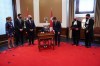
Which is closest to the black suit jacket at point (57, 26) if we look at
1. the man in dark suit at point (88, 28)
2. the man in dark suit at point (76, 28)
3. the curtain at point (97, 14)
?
the man in dark suit at point (76, 28)

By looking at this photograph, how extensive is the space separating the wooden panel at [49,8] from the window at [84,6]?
3.40 ft

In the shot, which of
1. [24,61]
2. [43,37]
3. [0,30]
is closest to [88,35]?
[43,37]

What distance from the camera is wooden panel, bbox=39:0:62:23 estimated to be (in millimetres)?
8336

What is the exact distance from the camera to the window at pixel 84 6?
7894mm

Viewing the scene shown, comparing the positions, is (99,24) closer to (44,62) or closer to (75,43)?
(75,43)

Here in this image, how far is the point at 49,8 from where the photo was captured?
28.4 feet

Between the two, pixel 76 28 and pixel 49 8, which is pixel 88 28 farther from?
pixel 49 8

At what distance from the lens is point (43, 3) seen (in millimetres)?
8820

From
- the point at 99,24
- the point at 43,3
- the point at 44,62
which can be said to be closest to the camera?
the point at 44,62

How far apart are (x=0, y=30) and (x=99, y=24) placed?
5.35m

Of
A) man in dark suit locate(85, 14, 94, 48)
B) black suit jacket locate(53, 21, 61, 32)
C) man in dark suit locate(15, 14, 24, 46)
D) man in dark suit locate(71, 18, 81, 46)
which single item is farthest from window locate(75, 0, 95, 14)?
man in dark suit locate(15, 14, 24, 46)

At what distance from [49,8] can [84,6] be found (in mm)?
2118

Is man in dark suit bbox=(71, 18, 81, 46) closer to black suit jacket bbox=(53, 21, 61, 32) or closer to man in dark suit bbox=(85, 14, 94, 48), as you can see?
man in dark suit bbox=(85, 14, 94, 48)

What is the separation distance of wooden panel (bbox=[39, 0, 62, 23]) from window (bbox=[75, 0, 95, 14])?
1037 millimetres
